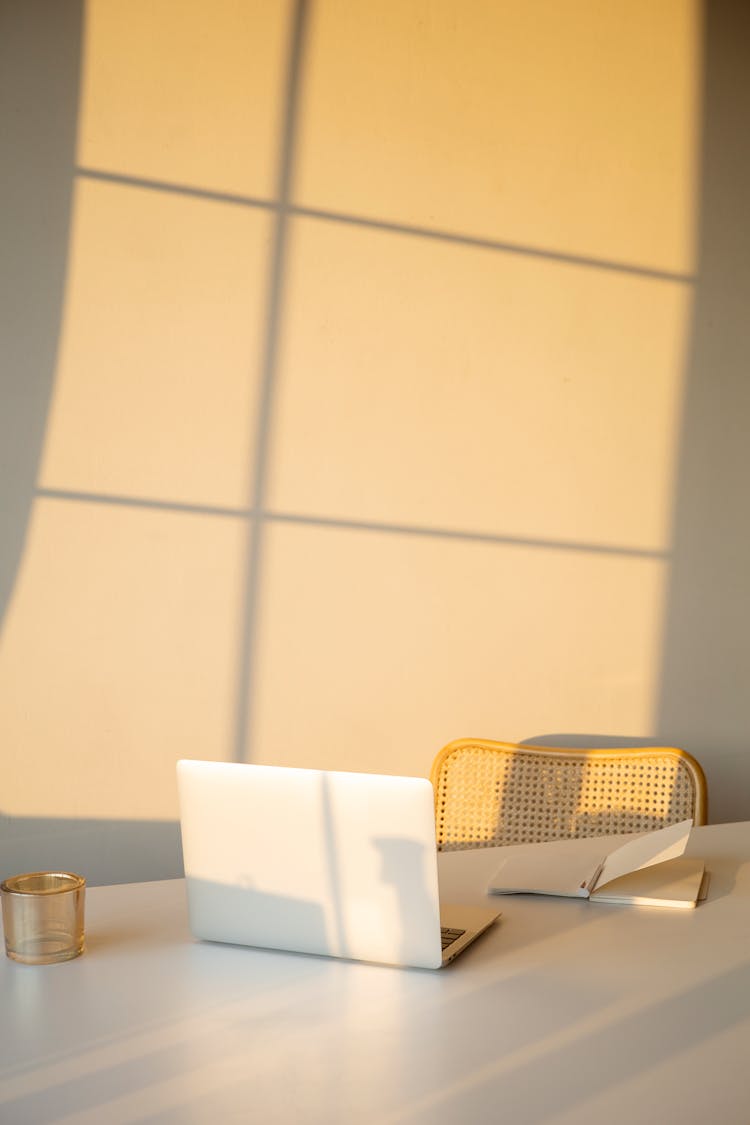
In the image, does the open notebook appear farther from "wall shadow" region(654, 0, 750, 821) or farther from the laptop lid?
"wall shadow" region(654, 0, 750, 821)

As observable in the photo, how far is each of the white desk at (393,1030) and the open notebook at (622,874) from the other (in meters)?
0.07

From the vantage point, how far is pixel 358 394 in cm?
303

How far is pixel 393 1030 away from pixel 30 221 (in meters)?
2.20

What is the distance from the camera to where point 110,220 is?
2.88 m

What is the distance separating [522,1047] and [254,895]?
0.42 m

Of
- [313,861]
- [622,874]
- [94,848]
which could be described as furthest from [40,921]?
[94,848]

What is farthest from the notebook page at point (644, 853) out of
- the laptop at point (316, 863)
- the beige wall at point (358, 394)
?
the beige wall at point (358, 394)

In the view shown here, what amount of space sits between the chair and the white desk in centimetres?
123

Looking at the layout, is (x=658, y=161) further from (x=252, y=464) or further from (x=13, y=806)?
(x=13, y=806)

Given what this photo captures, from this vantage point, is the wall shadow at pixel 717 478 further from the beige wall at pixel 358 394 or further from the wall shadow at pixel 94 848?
the wall shadow at pixel 94 848

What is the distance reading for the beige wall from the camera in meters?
2.86

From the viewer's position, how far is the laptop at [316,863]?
54.9 inches

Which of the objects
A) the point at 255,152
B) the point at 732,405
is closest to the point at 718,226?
the point at 732,405

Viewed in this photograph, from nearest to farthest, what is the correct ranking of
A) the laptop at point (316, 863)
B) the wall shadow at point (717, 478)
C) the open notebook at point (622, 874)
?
the laptop at point (316, 863) → the open notebook at point (622, 874) → the wall shadow at point (717, 478)
